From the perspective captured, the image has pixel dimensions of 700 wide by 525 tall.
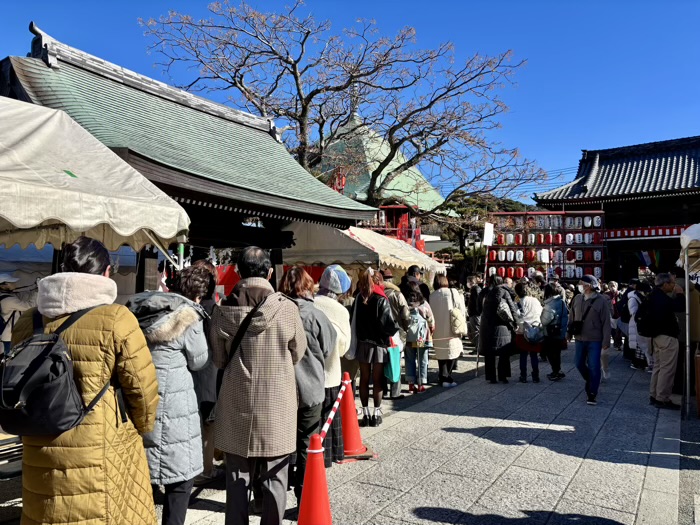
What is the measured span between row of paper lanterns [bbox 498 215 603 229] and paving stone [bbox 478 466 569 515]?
720 inches

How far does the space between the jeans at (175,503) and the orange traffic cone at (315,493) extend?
68cm

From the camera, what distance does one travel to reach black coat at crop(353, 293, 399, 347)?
5961mm

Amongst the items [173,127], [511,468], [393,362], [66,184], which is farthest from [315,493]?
[173,127]

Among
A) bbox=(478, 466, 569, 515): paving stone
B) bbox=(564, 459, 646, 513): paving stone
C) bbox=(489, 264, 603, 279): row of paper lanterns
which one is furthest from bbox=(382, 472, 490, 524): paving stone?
bbox=(489, 264, 603, 279): row of paper lanterns

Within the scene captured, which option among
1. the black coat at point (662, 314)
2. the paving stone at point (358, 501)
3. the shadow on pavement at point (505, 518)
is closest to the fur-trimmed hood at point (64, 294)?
the paving stone at point (358, 501)

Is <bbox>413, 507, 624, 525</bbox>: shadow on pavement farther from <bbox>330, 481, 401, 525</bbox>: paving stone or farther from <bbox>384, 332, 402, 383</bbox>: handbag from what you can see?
<bbox>384, 332, 402, 383</bbox>: handbag

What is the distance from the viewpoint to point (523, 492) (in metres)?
4.30

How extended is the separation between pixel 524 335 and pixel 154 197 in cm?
670

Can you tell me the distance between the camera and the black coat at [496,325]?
868 cm

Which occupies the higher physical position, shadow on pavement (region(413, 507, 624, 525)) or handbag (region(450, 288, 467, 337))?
handbag (region(450, 288, 467, 337))

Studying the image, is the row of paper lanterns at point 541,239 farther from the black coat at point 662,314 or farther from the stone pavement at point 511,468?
the black coat at point 662,314

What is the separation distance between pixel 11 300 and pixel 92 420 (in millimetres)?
4370

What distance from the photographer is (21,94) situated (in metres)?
6.62

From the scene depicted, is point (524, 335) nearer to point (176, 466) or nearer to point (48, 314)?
point (176, 466)
